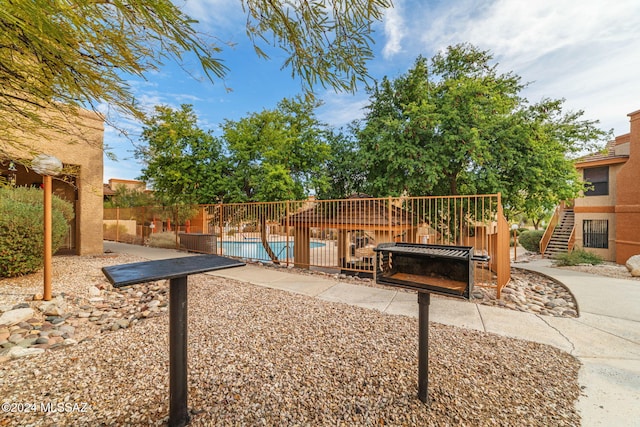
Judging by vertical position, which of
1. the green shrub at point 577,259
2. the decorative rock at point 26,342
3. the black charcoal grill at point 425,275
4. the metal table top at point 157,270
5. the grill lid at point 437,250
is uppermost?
the grill lid at point 437,250

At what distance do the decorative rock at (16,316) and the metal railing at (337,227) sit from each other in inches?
199

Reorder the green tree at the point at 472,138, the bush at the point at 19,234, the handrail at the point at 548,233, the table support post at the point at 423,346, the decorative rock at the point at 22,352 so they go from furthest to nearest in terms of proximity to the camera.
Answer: the handrail at the point at 548,233 < the green tree at the point at 472,138 < the bush at the point at 19,234 < the decorative rock at the point at 22,352 < the table support post at the point at 423,346

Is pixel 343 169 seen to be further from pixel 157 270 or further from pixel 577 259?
pixel 577 259

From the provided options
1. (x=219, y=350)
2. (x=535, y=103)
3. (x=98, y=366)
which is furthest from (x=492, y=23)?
(x=98, y=366)

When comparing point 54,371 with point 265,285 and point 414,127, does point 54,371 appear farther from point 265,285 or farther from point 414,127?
point 414,127

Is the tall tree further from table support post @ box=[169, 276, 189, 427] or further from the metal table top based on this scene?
table support post @ box=[169, 276, 189, 427]

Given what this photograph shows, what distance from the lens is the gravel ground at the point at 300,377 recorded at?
1.76 meters

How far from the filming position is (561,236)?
15.4 meters

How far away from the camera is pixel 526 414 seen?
5.87 feet

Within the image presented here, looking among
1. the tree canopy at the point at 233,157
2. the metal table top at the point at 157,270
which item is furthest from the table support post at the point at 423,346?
the tree canopy at the point at 233,157

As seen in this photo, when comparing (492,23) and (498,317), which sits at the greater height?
(492,23)

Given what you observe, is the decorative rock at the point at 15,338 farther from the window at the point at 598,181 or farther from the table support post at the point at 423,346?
the window at the point at 598,181

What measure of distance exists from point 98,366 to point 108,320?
1.80 m

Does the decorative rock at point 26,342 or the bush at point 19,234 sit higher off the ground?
the bush at point 19,234
